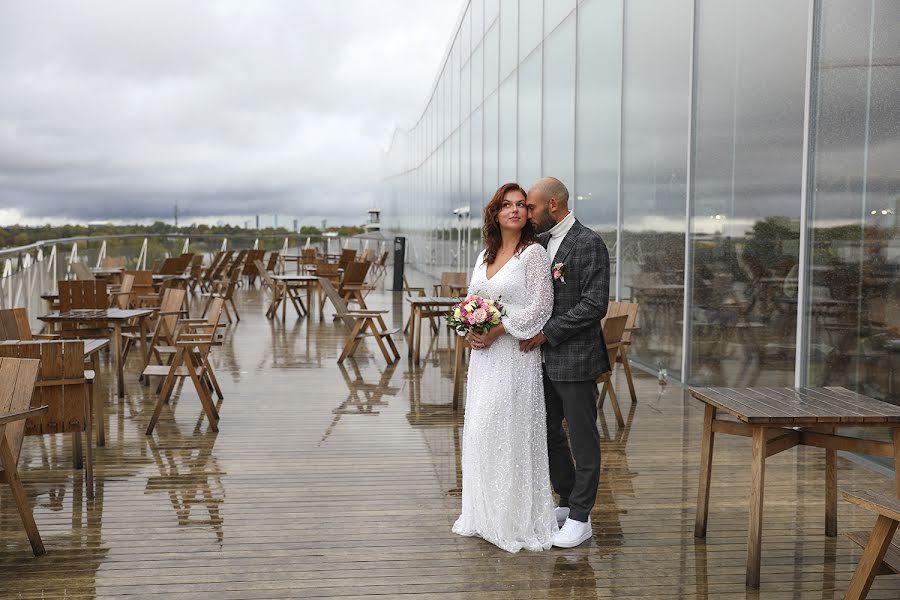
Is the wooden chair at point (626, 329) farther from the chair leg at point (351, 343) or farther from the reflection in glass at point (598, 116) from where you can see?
the chair leg at point (351, 343)

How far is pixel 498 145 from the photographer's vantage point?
16453mm

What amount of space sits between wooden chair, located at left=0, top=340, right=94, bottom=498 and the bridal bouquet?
2082 mm

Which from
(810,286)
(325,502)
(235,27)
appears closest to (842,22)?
(810,286)

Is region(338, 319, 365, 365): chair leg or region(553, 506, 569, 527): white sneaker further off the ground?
region(338, 319, 365, 365): chair leg

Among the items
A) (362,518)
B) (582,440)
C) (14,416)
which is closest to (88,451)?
(14,416)

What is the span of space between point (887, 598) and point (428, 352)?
294 inches

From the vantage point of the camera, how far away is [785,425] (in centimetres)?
312

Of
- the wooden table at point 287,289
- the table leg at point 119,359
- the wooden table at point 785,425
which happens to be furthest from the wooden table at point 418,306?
the wooden table at point 785,425

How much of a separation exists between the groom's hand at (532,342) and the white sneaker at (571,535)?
769 millimetres

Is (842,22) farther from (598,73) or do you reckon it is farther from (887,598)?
(598,73)

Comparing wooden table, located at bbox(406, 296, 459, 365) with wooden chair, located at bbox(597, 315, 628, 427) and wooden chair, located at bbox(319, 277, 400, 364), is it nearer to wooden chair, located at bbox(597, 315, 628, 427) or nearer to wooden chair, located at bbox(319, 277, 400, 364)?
wooden chair, located at bbox(319, 277, 400, 364)

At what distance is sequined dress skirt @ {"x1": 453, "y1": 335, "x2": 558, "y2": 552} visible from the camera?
3.71 m

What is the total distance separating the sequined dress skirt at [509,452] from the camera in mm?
3711

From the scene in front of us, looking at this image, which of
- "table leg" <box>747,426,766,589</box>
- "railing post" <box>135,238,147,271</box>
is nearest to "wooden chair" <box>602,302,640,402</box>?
"table leg" <box>747,426,766,589</box>
